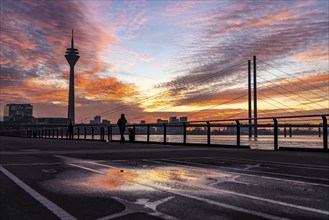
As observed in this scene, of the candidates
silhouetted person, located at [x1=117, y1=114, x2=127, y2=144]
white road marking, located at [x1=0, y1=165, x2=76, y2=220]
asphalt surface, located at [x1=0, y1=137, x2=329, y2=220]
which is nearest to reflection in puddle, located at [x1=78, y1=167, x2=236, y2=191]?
asphalt surface, located at [x1=0, y1=137, x2=329, y2=220]

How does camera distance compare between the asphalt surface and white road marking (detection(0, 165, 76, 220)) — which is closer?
white road marking (detection(0, 165, 76, 220))

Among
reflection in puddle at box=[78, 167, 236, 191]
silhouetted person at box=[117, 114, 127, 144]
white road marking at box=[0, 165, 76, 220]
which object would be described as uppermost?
silhouetted person at box=[117, 114, 127, 144]

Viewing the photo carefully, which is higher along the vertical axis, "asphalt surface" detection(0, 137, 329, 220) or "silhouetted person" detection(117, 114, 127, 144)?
"silhouetted person" detection(117, 114, 127, 144)

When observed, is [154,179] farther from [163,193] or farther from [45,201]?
[45,201]

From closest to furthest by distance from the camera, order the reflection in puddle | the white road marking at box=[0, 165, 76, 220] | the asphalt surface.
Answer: the white road marking at box=[0, 165, 76, 220]
the asphalt surface
the reflection in puddle

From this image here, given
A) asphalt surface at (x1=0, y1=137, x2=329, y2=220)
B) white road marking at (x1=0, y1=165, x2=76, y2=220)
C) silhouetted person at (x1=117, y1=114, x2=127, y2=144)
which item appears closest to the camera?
white road marking at (x1=0, y1=165, x2=76, y2=220)

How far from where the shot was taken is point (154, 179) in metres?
7.57

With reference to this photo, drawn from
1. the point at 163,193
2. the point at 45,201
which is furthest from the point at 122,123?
the point at 45,201

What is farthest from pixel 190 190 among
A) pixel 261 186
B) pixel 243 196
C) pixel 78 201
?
pixel 78 201

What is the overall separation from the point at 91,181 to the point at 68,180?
49cm

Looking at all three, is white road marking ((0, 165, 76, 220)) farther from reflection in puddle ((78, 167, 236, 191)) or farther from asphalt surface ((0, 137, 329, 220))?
reflection in puddle ((78, 167, 236, 191))

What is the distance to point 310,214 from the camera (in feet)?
15.2

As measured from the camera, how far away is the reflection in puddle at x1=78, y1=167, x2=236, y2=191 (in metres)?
6.73

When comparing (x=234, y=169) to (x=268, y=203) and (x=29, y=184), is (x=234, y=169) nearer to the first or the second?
(x=268, y=203)
